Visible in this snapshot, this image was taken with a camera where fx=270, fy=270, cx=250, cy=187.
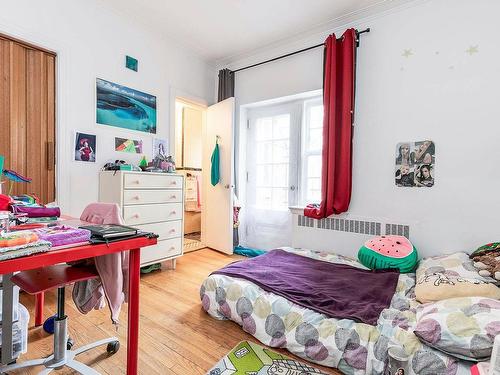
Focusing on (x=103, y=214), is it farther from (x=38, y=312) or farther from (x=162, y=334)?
(x=38, y=312)

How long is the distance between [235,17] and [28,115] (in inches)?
85.1

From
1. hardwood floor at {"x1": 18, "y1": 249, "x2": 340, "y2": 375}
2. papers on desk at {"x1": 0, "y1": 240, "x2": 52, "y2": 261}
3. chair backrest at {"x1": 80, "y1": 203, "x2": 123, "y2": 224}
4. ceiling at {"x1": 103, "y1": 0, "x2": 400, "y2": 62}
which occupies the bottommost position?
hardwood floor at {"x1": 18, "y1": 249, "x2": 340, "y2": 375}

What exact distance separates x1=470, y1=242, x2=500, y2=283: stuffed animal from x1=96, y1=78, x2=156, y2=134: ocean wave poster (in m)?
3.26

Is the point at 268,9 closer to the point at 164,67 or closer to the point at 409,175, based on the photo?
the point at 164,67

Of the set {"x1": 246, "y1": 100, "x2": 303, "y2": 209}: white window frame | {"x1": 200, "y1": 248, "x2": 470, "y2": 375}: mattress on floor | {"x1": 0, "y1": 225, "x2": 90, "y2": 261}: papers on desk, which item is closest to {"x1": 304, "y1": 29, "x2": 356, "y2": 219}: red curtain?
{"x1": 246, "y1": 100, "x2": 303, "y2": 209}: white window frame

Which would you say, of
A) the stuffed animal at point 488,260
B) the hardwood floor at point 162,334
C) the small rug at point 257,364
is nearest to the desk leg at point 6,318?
the hardwood floor at point 162,334

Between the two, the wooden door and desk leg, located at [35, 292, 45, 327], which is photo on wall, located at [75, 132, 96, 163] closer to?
the wooden door

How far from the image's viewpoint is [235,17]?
284 cm

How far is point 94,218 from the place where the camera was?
1.49m

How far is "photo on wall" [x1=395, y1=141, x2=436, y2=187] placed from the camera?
7.83 ft

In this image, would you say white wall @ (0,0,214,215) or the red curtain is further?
the red curtain

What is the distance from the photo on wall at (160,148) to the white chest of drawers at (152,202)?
49 centimetres

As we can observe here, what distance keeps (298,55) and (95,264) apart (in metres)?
3.03

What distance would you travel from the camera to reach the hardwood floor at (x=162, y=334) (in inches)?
57.7
